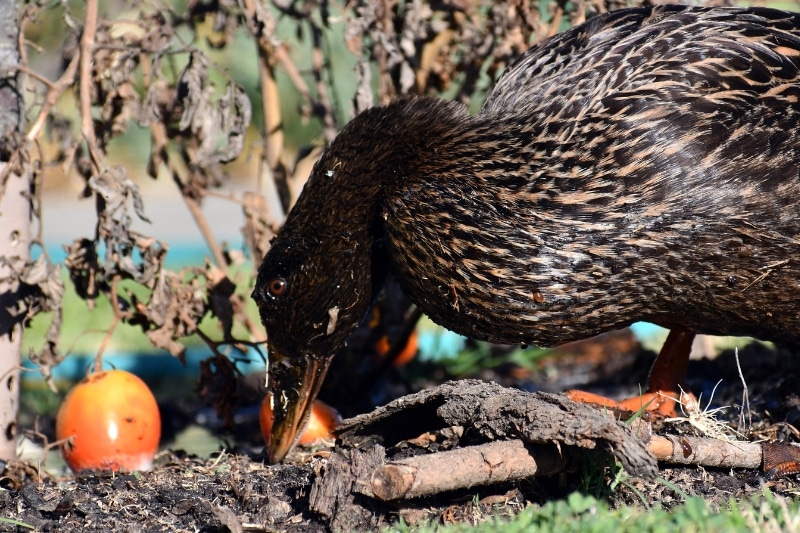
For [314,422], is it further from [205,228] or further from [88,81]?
[88,81]

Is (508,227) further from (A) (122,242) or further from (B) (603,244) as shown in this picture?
(A) (122,242)

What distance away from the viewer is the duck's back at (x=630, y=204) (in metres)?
4.09

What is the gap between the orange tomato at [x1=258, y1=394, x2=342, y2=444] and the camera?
16.8 ft

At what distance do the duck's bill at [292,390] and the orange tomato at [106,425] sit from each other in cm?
64

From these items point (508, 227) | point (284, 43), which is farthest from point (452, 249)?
point (284, 43)

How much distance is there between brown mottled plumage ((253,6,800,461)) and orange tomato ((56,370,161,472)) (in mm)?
683

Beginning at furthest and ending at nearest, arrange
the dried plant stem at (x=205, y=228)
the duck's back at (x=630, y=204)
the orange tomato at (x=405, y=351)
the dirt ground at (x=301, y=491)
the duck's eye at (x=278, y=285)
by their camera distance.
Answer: the orange tomato at (x=405, y=351), the dried plant stem at (x=205, y=228), the duck's eye at (x=278, y=285), the duck's back at (x=630, y=204), the dirt ground at (x=301, y=491)

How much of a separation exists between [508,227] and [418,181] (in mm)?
495

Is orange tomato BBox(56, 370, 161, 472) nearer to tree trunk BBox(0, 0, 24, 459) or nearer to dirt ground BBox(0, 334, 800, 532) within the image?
dirt ground BBox(0, 334, 800, 532)

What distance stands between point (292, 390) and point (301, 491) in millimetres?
975

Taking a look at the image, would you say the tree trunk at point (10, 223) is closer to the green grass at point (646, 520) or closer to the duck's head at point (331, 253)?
the duck's head at point (331, 253)

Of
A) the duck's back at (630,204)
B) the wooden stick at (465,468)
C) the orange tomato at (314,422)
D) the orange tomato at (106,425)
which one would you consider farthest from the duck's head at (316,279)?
the wooden stick at (465,468)

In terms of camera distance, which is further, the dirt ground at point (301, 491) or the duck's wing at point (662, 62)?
the duck's wing at point (662, 62)

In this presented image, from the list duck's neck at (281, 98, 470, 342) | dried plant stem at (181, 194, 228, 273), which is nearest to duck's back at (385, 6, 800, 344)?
duck's neck at (281, 98, 470, 342)
